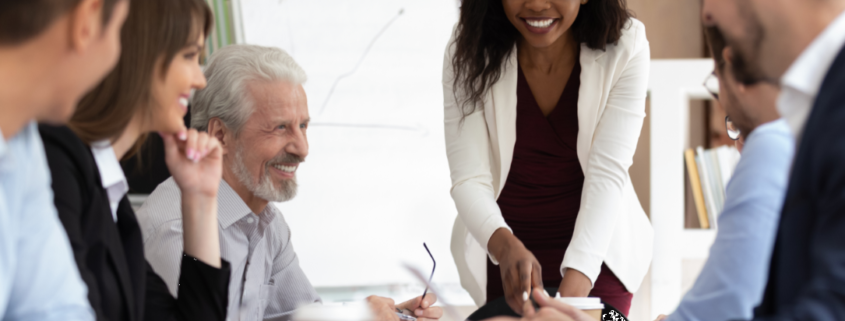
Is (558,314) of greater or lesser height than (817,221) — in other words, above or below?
below

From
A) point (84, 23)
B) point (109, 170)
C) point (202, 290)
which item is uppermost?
point (84, 23)

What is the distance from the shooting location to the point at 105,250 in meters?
1.00

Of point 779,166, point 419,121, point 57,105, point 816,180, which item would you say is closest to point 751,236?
point 779,166

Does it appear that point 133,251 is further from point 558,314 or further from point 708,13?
point 708,13

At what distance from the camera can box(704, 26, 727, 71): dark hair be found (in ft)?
3.15

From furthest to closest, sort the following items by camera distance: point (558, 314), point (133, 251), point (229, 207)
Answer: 1. point (229, 207)
2. point (133, 251)
3. point (558, 314)

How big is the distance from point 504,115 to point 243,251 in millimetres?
733

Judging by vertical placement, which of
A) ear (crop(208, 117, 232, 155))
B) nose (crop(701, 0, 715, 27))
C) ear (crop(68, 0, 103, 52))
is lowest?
ear (crop(208, 117, 232, 155))

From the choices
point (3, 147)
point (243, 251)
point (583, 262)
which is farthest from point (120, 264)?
point (583, 262)

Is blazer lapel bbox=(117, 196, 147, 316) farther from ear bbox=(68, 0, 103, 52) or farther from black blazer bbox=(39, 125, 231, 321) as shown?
ear bbox=(68, 0, 103, 52)

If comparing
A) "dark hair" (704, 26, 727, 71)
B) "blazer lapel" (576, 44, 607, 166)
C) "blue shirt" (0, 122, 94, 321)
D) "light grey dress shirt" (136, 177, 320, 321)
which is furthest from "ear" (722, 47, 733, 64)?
"light grey dress shirt" (136, 177, 320, 321)

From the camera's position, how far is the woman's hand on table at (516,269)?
57.6 inches

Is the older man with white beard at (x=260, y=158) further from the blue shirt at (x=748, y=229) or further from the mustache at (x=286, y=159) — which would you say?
the blue shirt at (x=748, y=229)

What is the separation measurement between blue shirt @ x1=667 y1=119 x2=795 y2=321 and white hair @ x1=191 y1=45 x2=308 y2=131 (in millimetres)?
1106
